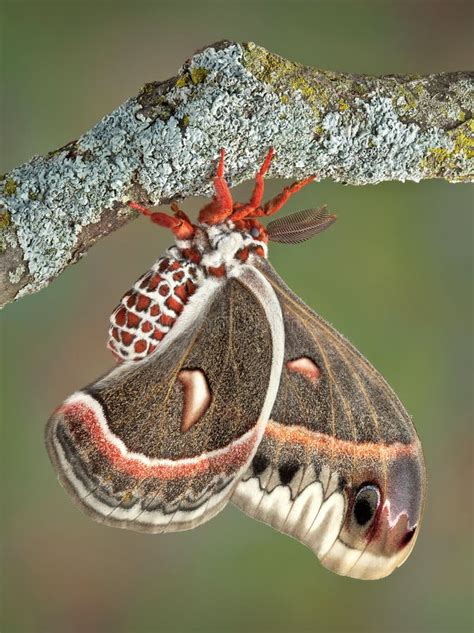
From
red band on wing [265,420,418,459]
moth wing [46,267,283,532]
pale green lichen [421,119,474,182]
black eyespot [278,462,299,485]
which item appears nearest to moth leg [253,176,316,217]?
moth wing [46,267,283,532]

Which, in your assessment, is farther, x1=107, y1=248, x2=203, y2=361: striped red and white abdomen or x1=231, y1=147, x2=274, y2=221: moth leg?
x1=107, y1=248, x2=203, y2=361: striped red and white abdomen

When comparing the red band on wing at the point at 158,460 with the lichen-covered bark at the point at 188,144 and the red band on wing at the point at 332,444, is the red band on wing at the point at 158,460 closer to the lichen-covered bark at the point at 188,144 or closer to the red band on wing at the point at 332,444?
the red band on wing at the point at 332,444

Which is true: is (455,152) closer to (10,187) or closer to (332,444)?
(332,444)

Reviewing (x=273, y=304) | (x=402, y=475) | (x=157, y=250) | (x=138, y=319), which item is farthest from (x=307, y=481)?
(x=157, y=250)

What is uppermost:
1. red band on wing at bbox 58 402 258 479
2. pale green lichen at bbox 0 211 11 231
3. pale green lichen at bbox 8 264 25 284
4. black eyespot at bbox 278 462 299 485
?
pale green lichen at bbox 0 211 11 231

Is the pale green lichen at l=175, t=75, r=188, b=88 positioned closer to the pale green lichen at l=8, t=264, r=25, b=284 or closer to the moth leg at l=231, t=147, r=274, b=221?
the moth leg at l=231, t=147, r=274, b=221

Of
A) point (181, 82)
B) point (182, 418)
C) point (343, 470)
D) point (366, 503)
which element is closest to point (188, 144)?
point (181, 82)

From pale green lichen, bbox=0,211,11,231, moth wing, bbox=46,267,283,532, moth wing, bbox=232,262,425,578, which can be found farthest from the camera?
moth wing, bbox=232,262,425,578
